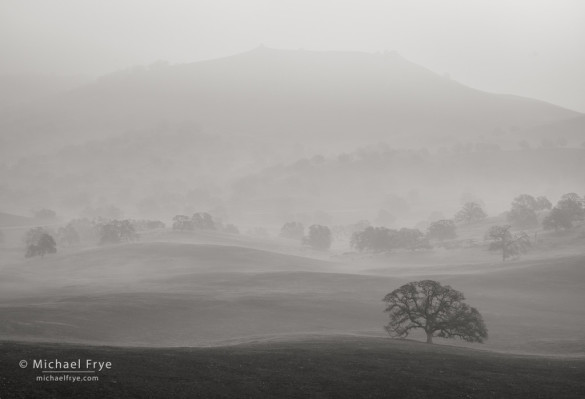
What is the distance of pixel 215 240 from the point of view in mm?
153000

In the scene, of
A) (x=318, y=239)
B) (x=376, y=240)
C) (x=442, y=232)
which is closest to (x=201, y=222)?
(x=318, y=239)

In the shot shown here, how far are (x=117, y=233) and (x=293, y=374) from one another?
5097 inches

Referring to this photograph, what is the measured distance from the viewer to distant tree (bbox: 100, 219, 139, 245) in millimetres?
152125

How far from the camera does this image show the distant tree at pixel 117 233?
152125 mm

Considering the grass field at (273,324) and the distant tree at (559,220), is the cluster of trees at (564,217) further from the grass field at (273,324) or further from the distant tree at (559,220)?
the grass field at (273,324)

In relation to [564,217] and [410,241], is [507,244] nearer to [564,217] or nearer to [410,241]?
[564,217]

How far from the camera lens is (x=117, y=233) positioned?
502 feet

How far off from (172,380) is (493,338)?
43.2m

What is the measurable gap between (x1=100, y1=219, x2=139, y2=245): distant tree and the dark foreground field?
390 feet

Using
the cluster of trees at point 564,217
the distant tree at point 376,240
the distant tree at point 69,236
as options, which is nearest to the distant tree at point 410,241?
the distant tree at point 376,240

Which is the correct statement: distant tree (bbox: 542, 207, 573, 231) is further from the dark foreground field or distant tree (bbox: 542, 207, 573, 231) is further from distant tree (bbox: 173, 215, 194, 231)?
distant tree (bbox: 173, 215, 194, 231)

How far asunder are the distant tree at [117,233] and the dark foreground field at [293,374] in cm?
11891

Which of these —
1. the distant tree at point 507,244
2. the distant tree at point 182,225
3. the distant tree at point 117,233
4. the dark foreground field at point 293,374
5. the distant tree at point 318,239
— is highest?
the distant tree at point 182,225

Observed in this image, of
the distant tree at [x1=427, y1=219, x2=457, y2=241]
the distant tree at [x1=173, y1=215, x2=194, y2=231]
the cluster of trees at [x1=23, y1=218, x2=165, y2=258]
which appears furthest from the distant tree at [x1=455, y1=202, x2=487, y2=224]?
the cluster of trees at [x1=23, y1=218, x2=165, y2=258]
